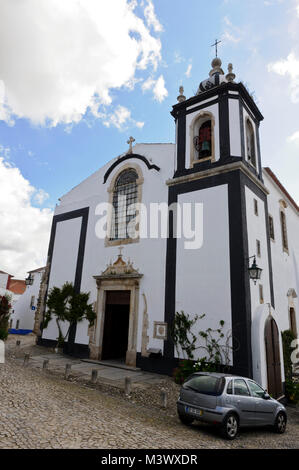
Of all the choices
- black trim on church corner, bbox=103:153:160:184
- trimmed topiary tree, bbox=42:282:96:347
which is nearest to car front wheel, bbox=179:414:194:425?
trimmed topiary tree, bbox=42:282:96:347

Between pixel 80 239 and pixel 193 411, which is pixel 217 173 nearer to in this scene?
pixel 80 239

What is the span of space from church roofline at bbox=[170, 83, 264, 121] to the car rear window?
11.0 metres

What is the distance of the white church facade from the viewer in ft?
32.8

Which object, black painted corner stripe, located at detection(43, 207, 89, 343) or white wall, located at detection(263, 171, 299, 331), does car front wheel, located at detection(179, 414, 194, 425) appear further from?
black painted corner stripe, located at detection(43, 207, 89, 343)

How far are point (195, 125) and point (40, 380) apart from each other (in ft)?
37.9

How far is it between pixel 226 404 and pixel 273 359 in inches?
195

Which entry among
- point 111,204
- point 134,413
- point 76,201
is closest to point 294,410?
point 134,413

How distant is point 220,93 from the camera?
1233 centimetres

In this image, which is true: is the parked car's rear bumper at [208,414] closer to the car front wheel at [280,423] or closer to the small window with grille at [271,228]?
the car front wheel at [280,423]

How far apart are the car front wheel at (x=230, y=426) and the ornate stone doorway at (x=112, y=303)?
663 centimetres

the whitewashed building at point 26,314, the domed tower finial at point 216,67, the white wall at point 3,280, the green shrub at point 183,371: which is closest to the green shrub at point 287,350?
the green shrub at point 183,371

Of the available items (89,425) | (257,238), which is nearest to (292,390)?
(257,238)

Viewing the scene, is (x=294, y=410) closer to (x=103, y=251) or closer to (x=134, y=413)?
(x=134, y=413)

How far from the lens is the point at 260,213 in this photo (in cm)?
1202
